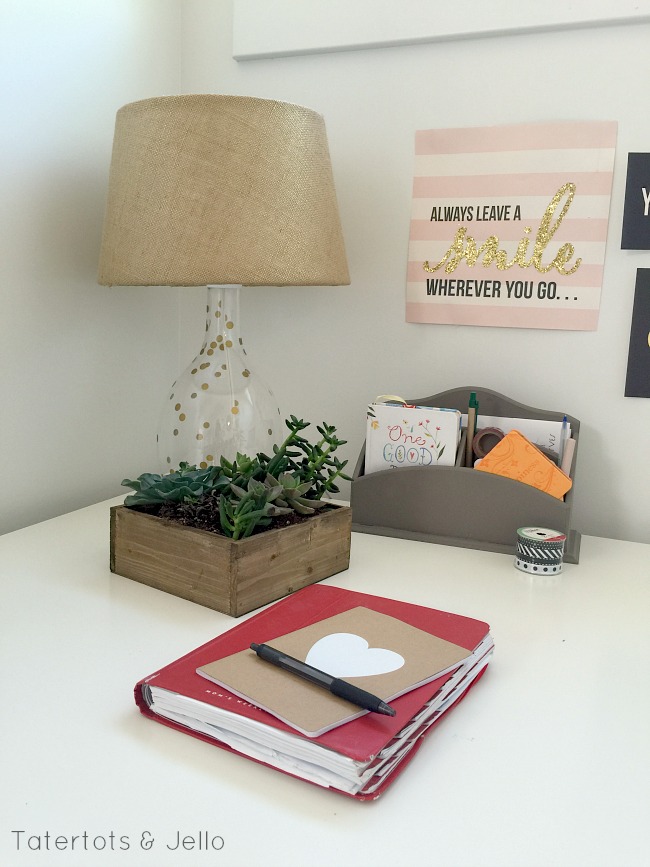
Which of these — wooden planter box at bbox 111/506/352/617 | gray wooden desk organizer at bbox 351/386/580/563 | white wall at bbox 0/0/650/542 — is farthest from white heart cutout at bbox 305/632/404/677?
white wall at bbox 0/0/650/542

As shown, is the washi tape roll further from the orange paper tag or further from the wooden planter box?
the wooden planter box

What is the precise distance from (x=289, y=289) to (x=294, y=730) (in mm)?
1004

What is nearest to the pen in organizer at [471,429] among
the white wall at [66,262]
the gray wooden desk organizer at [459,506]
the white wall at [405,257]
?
the gray wooden desk organizer at [459,506]

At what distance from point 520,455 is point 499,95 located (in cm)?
58

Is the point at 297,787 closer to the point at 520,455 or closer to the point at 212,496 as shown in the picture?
the point at 212,496

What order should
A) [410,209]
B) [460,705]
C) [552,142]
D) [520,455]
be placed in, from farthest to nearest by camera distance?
[410,209], [552,142], [520,455], [460,705]

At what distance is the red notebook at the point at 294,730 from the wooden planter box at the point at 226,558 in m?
0.09

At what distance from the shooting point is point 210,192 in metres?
1.04

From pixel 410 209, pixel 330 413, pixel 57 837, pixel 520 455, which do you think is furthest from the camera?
pixel 330 413

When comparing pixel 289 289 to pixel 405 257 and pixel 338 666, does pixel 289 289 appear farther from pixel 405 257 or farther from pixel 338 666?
pixel 338 666

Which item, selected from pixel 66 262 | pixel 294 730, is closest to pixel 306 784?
pixel 294 730

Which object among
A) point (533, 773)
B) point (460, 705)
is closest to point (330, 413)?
point (460, 705)

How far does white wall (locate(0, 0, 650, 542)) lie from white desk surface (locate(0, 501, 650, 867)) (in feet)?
1.22

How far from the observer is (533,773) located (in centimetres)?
59
